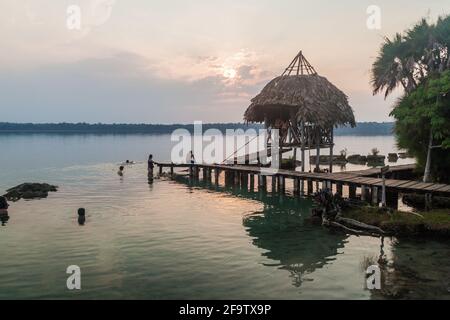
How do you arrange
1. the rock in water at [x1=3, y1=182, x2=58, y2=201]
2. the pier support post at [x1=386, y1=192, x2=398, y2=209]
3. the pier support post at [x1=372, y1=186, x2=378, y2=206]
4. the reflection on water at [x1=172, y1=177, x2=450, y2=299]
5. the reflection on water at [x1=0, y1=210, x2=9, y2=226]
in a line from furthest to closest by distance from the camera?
the rock in water at [x1=3, y1=182, x2=58, y2=201]
the pier support post at [x1=386, y1=192, x2=398, y2=209]
the pier support post at [x1=372, y1=186, x2=378, y2=206]
the reflection on water at [x1=0, y1=210, x2=9, y2=226]
the reflection on water at [x1=172, y1=177, x2=450, y2=299]

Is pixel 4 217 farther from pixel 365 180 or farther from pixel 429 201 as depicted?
pixel 429 201

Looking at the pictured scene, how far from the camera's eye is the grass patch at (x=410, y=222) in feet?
56.4

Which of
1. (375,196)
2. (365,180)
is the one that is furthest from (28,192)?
(375,196)

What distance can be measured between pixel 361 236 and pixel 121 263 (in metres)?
9.72

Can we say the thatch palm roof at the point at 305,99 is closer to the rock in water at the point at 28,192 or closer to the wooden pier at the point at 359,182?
the wooden pier at the point at 359,182

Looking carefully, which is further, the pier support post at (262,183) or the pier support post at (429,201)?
the pier support post at (262,183)

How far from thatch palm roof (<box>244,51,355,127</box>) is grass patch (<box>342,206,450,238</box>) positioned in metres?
11.9

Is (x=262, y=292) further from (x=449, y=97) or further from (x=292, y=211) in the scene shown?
(x=449, y=97)

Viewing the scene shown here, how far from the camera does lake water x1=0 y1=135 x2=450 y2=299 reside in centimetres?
1211

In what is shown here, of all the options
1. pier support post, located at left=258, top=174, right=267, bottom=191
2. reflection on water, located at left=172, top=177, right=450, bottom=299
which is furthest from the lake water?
pier support post, located at left=258, top=174, right=267, bottom=191

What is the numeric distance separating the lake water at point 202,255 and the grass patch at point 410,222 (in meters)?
0.81

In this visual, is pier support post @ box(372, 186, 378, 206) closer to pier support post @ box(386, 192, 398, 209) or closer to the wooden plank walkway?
the wooden plank walkway

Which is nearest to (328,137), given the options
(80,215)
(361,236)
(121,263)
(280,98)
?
(280,98)

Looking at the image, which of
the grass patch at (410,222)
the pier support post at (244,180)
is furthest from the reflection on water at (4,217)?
the pier support post at (244,180)
